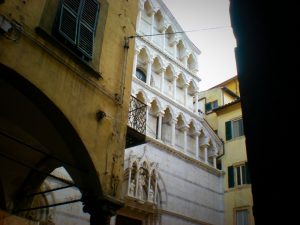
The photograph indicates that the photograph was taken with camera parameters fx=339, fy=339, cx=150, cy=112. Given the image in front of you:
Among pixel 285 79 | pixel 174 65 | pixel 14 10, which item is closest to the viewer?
pixel 285 79

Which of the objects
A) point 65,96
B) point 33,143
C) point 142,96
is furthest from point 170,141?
point 65,96

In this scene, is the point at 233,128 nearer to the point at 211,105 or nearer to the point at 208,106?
the point at 211,105

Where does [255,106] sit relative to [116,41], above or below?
below

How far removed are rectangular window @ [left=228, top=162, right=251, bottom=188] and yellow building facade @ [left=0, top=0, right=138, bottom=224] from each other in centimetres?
1371

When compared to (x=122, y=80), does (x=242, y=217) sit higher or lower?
lower

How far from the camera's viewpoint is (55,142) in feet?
21.9

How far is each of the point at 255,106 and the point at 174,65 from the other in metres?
19.6

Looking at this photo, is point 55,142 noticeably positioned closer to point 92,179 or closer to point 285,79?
point 92,179

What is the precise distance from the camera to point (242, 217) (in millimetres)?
18844

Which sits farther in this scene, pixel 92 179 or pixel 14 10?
pixel 92 179

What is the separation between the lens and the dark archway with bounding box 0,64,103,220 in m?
5.59

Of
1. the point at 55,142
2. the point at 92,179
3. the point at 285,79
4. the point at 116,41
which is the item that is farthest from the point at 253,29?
the point at 116,41

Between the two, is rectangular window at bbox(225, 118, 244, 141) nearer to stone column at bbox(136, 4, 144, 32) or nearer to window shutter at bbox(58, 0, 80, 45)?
stone column at bbox(136, 4, 144, 32)

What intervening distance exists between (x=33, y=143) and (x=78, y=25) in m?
2.72
